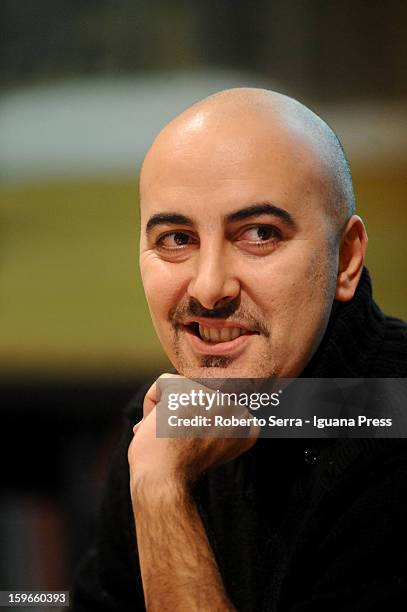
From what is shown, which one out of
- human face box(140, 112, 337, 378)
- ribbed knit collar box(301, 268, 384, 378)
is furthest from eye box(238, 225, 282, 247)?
ribbed knit collar box(301, 268, 384, 378)

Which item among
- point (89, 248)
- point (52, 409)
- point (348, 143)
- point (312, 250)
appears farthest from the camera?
point (52, 409)

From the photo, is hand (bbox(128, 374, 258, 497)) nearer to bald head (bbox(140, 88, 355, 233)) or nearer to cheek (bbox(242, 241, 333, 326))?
cheek (bbox(242, 241, 333, 326))

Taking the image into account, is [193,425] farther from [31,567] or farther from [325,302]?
[31,567]

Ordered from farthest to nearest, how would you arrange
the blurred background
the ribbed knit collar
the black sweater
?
the blurred background < the ribbed knit collar < the black sweater

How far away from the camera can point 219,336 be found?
0.97m

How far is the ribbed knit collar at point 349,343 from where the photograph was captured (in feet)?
3.24

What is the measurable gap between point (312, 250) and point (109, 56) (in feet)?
1.50

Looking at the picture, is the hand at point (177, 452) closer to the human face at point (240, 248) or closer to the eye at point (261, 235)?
the human face at point (240, 248)

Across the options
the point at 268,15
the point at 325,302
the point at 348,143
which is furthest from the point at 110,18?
the point at 325,302

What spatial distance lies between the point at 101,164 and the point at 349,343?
0.43 m

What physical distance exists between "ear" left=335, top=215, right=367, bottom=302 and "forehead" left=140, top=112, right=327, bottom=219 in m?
0.07

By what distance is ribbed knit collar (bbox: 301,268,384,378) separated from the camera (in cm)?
99

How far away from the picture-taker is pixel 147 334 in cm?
121

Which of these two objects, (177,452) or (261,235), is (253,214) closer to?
(261,235)
